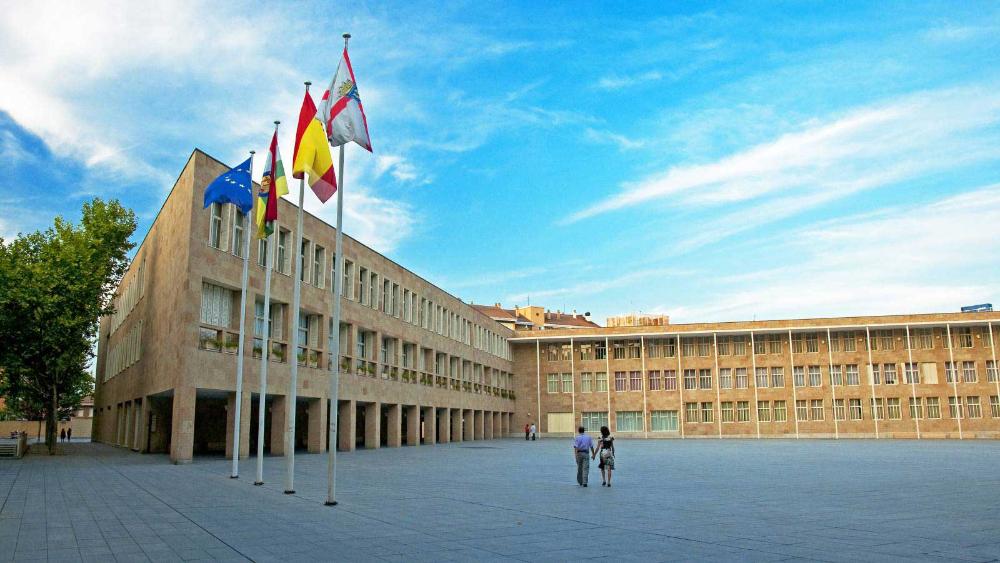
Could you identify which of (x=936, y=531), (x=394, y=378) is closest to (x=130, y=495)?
(x=936, y=531)

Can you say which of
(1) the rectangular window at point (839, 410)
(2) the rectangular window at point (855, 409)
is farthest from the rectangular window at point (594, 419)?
(2) the rectangular window at point (855, 409)

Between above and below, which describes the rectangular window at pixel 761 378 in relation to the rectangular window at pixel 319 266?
below

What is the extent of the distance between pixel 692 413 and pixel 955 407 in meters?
21.9

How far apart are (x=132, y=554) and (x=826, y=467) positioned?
23593mm

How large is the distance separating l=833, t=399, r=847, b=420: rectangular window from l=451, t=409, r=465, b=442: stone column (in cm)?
3306

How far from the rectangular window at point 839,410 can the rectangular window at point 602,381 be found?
2046 centimetres

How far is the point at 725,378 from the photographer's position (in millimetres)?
68688

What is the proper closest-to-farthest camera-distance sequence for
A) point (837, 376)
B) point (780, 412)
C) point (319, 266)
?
point (319, 266) → point (837, 376) → point (780, 412)

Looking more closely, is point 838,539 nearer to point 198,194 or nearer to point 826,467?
point 826,467

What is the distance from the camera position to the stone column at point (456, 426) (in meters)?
59.8

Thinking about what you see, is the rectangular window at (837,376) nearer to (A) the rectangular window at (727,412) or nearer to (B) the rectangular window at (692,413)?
(A) the rectangular window at (727,412)

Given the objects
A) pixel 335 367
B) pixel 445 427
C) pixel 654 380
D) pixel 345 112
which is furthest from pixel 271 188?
pixel 654 380

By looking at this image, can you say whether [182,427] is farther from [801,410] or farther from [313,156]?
[801,410]

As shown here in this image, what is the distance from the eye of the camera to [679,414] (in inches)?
2717
